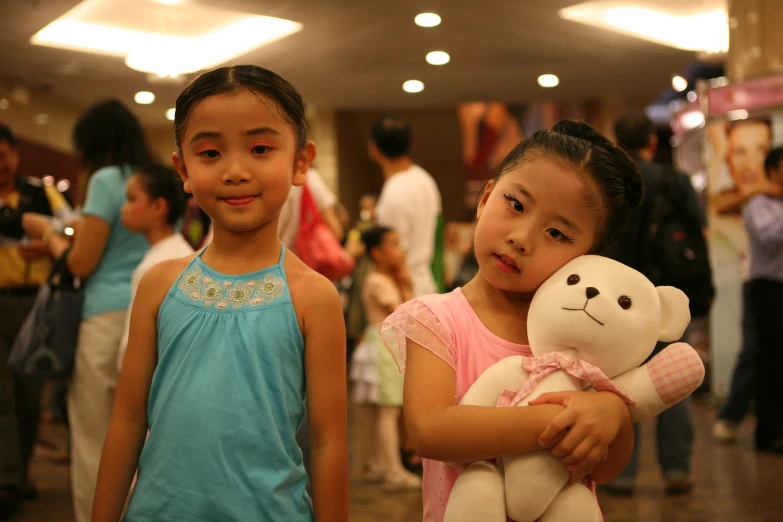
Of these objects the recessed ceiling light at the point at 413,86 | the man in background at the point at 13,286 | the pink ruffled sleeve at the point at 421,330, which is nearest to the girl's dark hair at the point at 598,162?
the pink ruffled sleeve at the point at 421,330

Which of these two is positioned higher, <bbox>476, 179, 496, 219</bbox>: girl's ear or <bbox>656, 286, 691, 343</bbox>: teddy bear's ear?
<bbox>476, 179, 496, 219</bbox>: girl's ear

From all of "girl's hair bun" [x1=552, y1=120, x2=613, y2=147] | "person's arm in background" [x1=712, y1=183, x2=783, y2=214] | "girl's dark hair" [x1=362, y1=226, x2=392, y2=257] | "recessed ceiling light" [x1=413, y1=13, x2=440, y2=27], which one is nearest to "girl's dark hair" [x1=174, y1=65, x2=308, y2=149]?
"girl's hair bun" [x1=552, y1=120, x2=613, y2=147]

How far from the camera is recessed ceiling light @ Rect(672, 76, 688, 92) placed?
882cm

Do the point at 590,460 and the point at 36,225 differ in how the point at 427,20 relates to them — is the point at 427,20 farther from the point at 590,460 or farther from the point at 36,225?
the point at 590,460

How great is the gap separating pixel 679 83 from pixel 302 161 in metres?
8.35

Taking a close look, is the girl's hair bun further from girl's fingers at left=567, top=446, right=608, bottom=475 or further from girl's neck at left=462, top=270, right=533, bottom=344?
girl's fingers at left=567, top=446, right=608, bottom=475

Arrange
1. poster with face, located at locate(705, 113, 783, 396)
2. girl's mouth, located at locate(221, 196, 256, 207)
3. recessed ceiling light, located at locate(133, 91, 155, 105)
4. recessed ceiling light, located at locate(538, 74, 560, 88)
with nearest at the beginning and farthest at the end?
1. girl's mouth, located at locate(221, 196, 256, 207)
2. recessed ceiling light, located at locate(133, 91, 155, 105)
3. poster with face, located at locate(705, 113, 783, 396)
4. recessed ceiling light, located at locate(538, 74, 560, 88)

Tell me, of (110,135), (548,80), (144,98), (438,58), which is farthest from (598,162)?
(548,80)

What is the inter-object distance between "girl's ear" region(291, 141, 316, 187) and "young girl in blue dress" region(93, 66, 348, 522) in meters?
0.05

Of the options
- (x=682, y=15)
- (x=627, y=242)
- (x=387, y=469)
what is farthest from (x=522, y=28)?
(x=387, y=469)

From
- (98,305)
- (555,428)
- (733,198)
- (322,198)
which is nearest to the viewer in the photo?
(555,428)

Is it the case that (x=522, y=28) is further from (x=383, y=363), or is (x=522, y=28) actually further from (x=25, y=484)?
(x=25, y=484)

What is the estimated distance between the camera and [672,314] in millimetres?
1259

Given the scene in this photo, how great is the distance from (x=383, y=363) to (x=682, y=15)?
2669 millimetres
